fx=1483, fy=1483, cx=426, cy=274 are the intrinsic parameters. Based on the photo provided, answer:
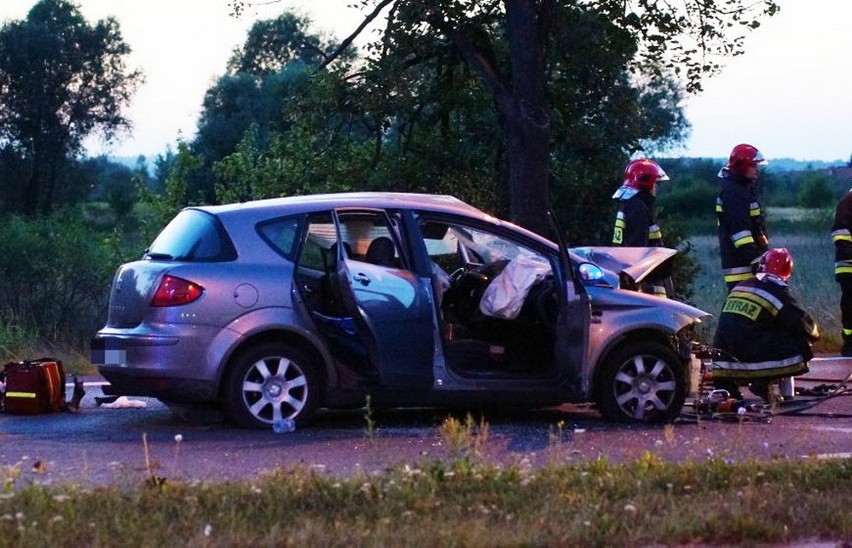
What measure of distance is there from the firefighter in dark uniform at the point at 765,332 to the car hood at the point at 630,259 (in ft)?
2.17

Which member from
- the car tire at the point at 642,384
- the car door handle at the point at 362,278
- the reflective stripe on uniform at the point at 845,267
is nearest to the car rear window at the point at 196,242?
the car door handle at the point at 362,278

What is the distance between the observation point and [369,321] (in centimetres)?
981

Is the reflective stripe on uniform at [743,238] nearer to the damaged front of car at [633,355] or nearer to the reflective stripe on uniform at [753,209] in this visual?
the reflective stripe on uniform at [753,209]

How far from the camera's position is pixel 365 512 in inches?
261

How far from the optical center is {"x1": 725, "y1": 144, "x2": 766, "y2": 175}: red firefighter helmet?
1328 cm

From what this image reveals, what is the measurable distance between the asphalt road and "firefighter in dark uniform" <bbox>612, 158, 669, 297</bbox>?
1.92m

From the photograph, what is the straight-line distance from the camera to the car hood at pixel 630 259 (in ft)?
35.6

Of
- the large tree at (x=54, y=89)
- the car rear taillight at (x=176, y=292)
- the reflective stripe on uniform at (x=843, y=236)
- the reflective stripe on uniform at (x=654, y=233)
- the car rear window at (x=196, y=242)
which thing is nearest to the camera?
the car rear taillight at (x=176, y=292)

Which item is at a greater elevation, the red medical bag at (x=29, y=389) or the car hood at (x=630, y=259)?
the car hood at (x=630, y=259)

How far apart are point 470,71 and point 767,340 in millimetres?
7504

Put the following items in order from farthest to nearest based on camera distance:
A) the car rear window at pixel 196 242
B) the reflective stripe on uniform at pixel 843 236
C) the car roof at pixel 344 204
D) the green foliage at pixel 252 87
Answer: the green foliage at pixel 252 87 → the reflective stripe on uniform at pixel 843 236 → the car roof at pixel 344 204 → the car rear window at pixel 196 242

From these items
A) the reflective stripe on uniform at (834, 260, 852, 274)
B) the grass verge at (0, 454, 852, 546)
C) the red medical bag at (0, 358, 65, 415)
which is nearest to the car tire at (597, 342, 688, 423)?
the grass verge at (0, 454, 852, 546)

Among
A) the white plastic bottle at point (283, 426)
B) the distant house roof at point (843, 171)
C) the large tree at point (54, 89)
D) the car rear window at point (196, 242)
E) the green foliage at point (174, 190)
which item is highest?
the large tree at point (54, 89)

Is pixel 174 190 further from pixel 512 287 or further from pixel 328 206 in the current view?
pixel 512 287
